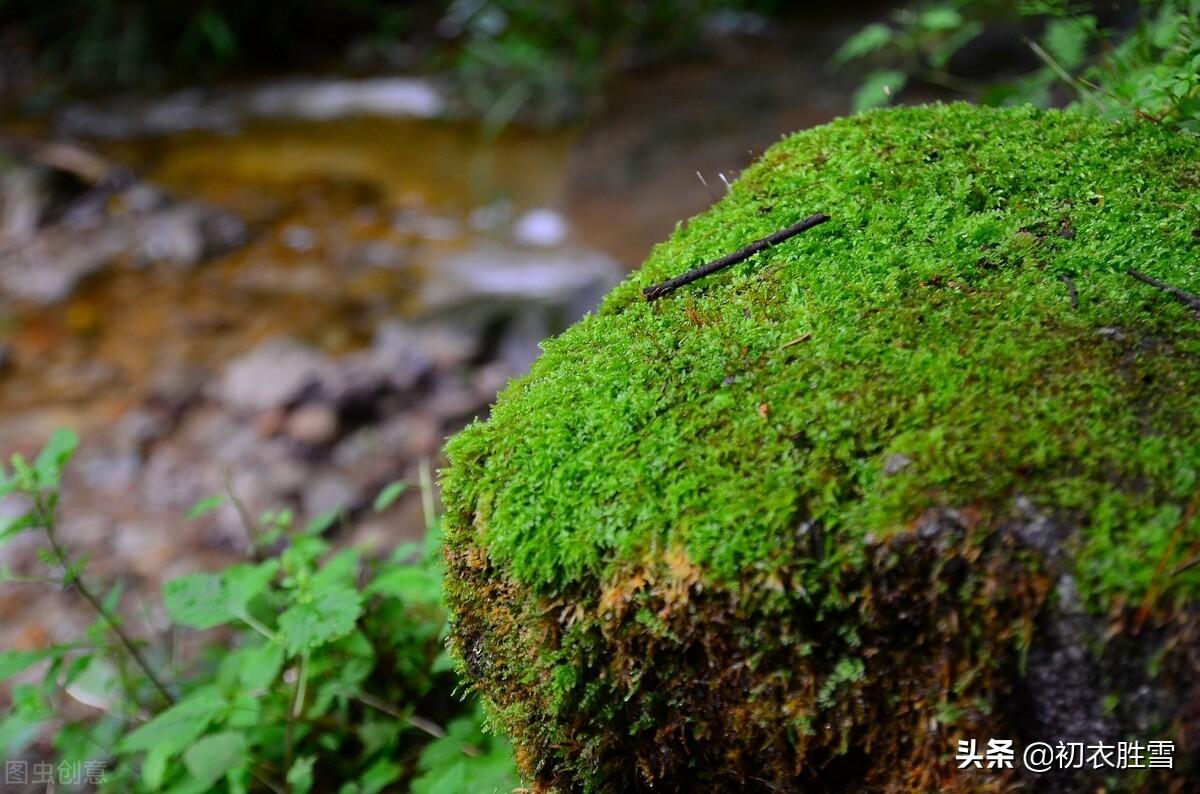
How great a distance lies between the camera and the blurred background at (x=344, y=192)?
14.6ft

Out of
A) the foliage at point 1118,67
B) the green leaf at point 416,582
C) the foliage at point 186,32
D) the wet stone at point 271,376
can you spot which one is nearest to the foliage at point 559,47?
the foliage at point 186,32

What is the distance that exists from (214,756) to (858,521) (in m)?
1.56

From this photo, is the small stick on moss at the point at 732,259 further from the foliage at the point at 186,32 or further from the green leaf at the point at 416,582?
the foliage at the point at 186,32

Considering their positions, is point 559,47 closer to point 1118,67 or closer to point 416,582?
point 1118,67

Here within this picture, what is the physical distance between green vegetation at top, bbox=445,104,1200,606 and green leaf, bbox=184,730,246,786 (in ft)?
3.13

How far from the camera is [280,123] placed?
9.59 m

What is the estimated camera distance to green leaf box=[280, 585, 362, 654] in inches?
68.2

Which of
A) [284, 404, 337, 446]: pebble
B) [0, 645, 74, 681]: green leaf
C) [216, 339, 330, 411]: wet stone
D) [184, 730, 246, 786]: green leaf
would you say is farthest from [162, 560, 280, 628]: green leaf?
[216, 339, 330, 411]: wet stone

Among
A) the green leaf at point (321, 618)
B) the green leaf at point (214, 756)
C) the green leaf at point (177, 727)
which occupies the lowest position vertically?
the green leaf at point (214, 756)

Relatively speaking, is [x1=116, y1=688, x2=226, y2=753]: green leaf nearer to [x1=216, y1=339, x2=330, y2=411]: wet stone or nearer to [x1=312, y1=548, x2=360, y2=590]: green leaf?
[x1=312, y1=548, x2=360, y2=590]: green leaf

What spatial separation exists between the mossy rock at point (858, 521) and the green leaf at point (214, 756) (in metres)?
0.80

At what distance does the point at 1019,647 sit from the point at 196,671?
9.52 feet

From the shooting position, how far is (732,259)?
5.49 feet

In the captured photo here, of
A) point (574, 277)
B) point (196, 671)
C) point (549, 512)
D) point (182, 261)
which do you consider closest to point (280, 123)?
point (182, 261)
